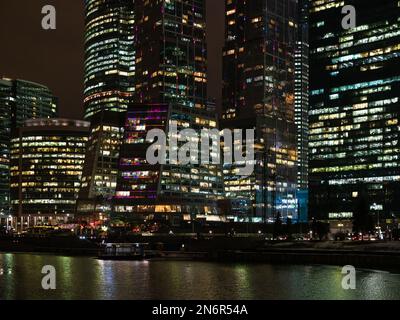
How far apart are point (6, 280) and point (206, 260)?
174ft

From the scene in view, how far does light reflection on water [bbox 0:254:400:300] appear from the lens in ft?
255

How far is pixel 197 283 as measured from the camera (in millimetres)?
89688

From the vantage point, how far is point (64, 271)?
111 meters

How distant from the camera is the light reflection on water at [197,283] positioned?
7781 centimetres
